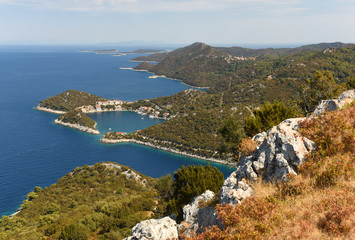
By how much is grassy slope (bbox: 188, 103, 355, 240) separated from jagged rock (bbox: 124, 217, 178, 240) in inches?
302

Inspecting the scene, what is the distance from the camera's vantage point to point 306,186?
9195mm

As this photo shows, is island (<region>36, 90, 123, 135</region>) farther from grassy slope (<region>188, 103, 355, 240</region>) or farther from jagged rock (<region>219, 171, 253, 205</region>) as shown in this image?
grassy slope (<region>188, 103, 355, 240</region>)

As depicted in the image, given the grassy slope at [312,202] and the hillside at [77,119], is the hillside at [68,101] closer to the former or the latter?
the hillside at [77,119]

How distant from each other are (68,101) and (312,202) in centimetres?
15150

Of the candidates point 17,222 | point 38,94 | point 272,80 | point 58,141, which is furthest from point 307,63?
point 38,94

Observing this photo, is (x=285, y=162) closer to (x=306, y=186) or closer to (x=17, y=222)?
(x=306, y=186)

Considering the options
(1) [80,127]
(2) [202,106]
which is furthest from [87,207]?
(2) [202,106]

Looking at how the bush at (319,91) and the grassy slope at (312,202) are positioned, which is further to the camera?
the bush at (319,91)

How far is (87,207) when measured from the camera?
4147 centimetres

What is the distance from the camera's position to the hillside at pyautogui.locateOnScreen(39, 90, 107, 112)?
13430cm

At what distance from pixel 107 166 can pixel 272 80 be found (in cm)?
10604

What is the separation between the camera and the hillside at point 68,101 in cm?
13430

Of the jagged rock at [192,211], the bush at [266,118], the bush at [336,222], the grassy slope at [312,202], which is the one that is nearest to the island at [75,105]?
the bush at [266,118]

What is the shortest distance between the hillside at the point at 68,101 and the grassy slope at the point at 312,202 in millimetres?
143135
